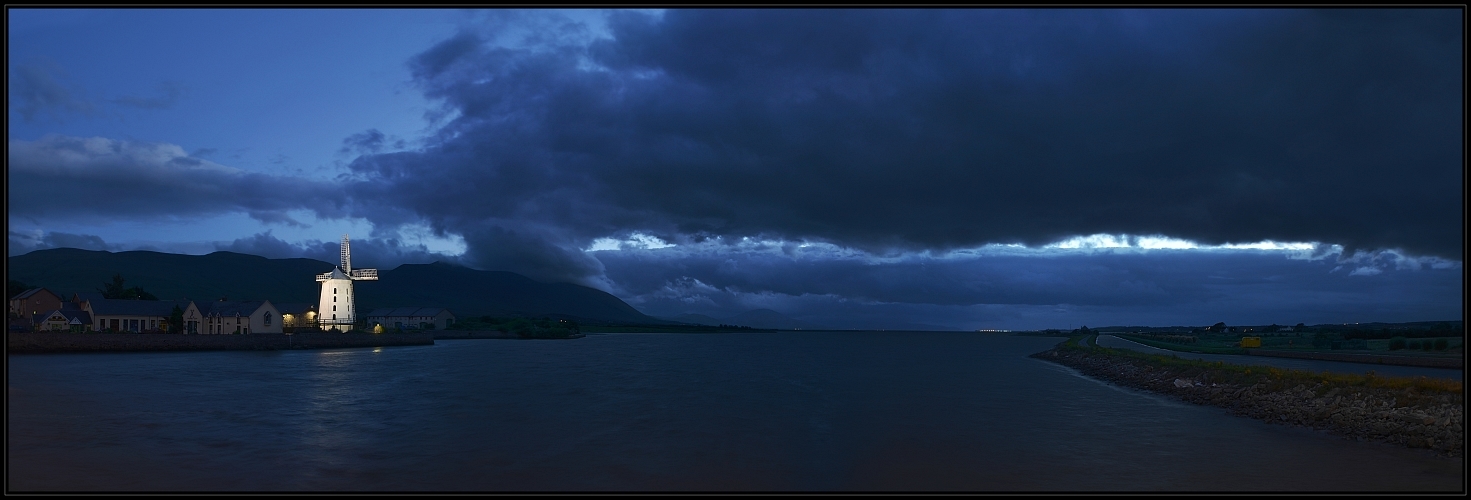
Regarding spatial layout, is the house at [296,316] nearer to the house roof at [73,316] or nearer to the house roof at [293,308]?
the house roof at [293,308]

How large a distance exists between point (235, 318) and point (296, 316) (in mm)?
11552

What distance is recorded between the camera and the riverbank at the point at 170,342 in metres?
70.9

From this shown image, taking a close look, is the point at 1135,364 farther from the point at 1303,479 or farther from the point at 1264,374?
the point at 1303,479

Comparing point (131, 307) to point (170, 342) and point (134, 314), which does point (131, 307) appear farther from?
point (170, 342)

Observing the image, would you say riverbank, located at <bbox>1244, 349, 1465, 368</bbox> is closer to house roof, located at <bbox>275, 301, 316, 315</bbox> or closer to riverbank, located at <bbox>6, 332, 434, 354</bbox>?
riverbank, located at <bbox>6, 332, 434, 354</bbox>

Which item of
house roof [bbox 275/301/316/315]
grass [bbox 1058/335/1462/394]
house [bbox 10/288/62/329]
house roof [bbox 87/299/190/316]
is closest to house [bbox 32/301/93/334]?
house roof [bbox 87/299/190/316]

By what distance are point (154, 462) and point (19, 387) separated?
93.7ft

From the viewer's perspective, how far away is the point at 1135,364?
5547 centimetres

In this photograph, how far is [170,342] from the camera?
81.1m

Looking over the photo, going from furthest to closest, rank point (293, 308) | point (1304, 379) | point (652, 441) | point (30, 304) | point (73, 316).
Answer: point (293, 308)
point (30, 304)
point (73, 316)
point (1304, 379)
point (652, 441)

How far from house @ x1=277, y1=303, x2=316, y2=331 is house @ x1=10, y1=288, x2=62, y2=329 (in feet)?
79.0

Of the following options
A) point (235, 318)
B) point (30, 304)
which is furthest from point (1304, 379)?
point (30, 304)

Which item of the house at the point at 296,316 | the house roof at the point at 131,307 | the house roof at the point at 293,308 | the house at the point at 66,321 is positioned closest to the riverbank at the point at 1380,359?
the house at the point at 296,316

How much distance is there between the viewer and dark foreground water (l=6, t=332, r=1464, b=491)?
1839 centimetres
